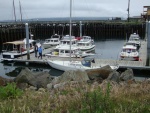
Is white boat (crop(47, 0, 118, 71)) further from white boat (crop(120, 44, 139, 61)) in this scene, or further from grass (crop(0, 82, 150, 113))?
grass (crop(0, 82, 150, 113))

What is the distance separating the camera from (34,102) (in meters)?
6.52

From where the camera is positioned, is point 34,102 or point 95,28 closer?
point 34,102

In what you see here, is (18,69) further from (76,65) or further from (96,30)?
(96,30)

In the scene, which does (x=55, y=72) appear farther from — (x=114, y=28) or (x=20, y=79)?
(x=114, y=28)

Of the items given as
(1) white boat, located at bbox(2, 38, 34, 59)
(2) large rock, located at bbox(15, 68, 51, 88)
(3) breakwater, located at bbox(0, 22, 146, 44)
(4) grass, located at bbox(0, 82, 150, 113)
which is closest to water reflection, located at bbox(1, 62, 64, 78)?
(1) white boat, located at bbox(2, 38, 34, 59)

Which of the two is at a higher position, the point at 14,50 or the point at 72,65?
the point at 14,50

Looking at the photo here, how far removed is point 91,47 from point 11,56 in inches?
498


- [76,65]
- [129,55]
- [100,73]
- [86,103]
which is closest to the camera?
[86,103]

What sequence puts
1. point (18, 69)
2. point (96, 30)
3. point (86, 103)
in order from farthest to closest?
1. point (96, 30)
2. point (18, 69)
3. point (86, 103)

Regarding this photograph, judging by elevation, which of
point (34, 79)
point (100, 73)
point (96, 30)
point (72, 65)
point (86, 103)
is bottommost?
point (72, 65)

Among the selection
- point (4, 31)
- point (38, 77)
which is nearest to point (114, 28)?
point (4, 31)

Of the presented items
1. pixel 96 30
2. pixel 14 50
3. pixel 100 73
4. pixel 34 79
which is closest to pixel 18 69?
pixel 14 50

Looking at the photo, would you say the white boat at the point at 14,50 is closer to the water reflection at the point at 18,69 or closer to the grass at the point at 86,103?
the water reflection at the point at 18,69

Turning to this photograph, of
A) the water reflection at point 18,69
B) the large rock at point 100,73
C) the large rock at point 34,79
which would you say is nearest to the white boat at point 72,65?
the water reflection at point 18,69
